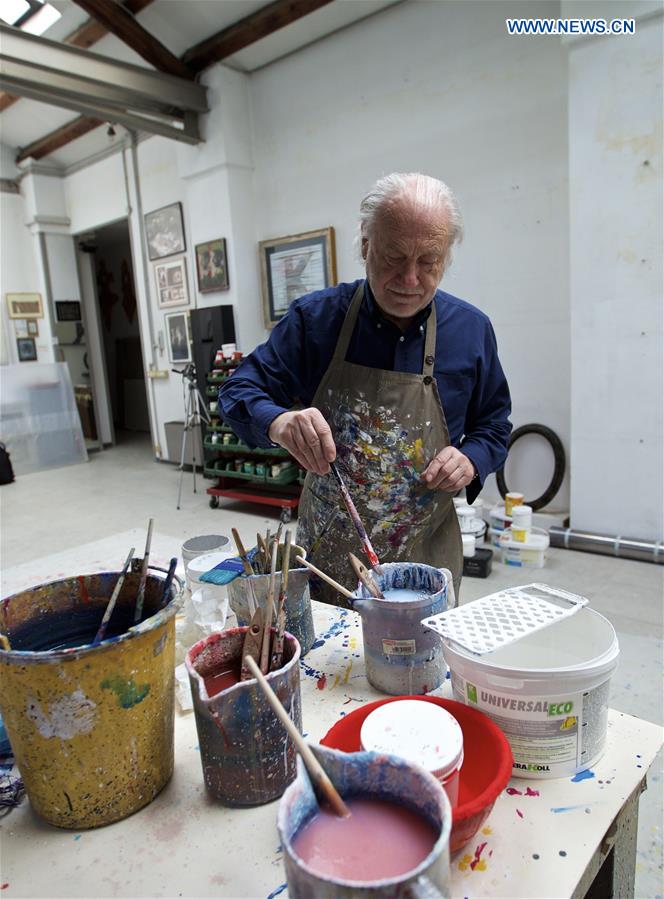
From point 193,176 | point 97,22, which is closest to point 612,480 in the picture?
point 193,176

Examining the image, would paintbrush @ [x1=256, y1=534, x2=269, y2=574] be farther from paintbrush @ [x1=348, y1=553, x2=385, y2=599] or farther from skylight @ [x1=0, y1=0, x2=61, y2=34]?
skylight @ [x1=0, y1=0, x2=61, y2=34]

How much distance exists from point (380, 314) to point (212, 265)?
13.2 ft

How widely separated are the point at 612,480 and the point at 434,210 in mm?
2478

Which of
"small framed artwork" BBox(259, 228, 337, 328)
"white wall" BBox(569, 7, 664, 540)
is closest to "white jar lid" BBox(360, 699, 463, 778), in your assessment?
"white wall" BBox(569, 7, 664, 540)

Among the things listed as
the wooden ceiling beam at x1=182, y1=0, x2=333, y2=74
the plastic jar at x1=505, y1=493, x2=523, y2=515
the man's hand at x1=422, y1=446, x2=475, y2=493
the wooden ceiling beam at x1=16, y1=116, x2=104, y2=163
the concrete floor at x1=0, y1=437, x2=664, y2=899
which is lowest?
the concrete floor at x1=0, y1=437, x2=664, y2=899

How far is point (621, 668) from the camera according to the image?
7.13 feet

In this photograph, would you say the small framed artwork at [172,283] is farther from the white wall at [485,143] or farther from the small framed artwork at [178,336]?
the white wall at [485,143]

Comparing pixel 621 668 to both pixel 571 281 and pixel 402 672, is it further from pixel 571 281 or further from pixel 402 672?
pixel 571 281

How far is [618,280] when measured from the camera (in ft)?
9.77

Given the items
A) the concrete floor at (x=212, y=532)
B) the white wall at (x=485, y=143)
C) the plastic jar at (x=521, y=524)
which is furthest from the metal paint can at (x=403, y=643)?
the white wall at (x=485, y=143)

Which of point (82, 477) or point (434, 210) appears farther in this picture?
point (82, 477)

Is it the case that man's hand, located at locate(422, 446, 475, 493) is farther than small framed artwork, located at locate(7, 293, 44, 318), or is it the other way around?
small framed artwork, located at locate(7, 293, 44, 318)

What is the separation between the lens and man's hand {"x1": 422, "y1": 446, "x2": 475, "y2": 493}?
1.33m

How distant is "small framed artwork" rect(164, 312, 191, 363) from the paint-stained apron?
14.8 feet
